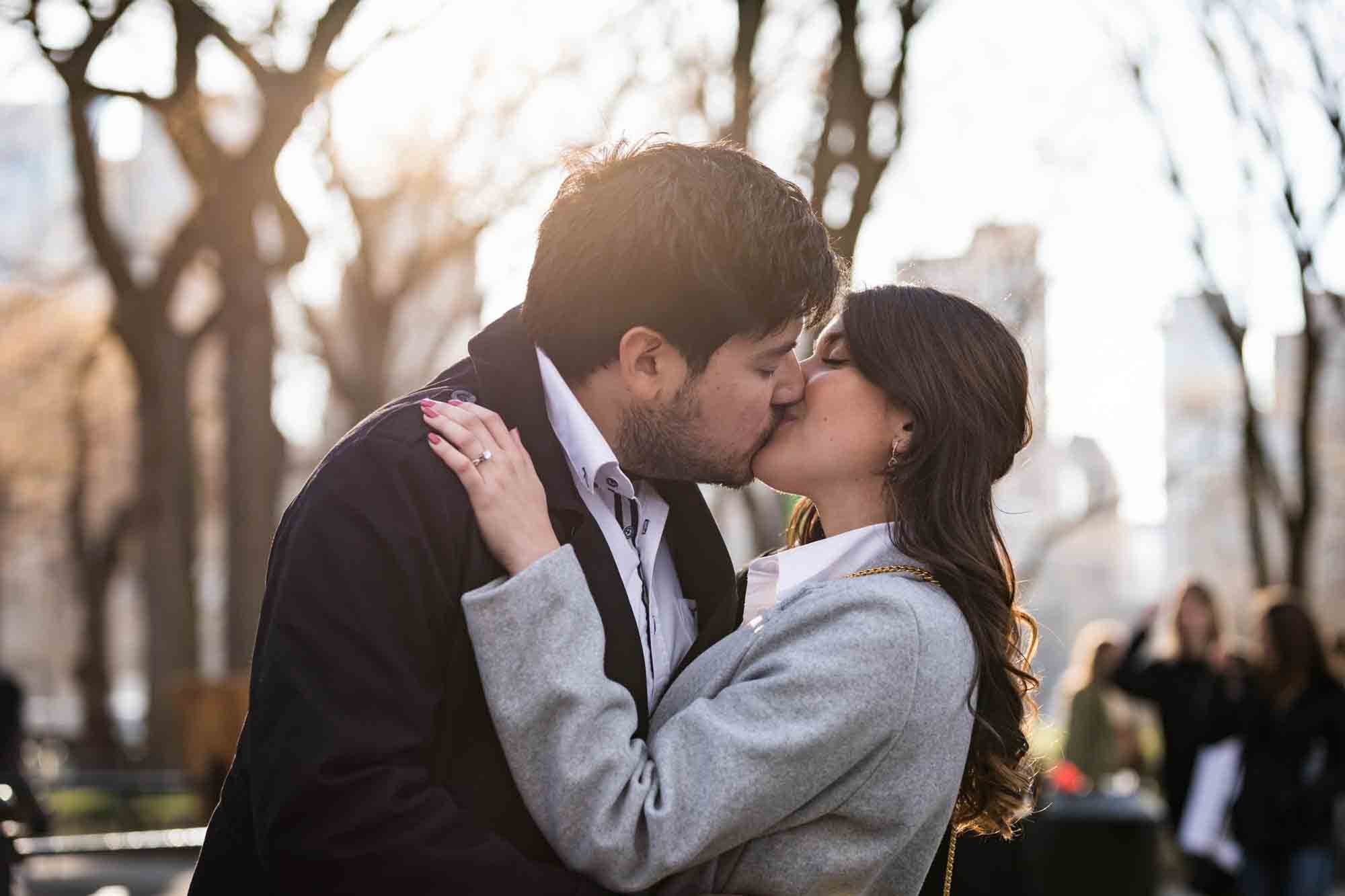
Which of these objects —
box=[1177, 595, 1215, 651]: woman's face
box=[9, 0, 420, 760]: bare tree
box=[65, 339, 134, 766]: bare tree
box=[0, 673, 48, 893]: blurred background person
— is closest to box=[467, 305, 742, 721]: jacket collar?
box=[0, 673, 48, 893]: blurred background person

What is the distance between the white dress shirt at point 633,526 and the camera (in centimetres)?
315

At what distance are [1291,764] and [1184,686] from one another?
4.32ft

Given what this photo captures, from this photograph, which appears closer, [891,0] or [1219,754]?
[1219,754]

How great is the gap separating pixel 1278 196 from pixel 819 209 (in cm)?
562

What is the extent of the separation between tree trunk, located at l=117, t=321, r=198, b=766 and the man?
39.9 ft

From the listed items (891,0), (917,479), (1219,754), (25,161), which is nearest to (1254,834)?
(1219,754)

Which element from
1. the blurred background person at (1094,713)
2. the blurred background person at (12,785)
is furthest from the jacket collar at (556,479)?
the blurred background person at (1094,713)

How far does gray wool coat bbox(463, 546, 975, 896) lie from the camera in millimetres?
2768

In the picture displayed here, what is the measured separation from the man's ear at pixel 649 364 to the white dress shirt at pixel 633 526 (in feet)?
0.37

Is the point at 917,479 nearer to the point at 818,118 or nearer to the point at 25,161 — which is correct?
the point at 818,118

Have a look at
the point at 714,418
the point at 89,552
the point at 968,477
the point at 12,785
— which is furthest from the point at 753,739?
the point at 89,552

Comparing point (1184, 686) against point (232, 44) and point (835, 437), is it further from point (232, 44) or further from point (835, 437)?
point (835, 437)

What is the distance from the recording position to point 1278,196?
47.5 feet

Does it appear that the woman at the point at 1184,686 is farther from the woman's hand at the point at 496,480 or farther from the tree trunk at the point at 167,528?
the tree trunk at the point at 167,528
